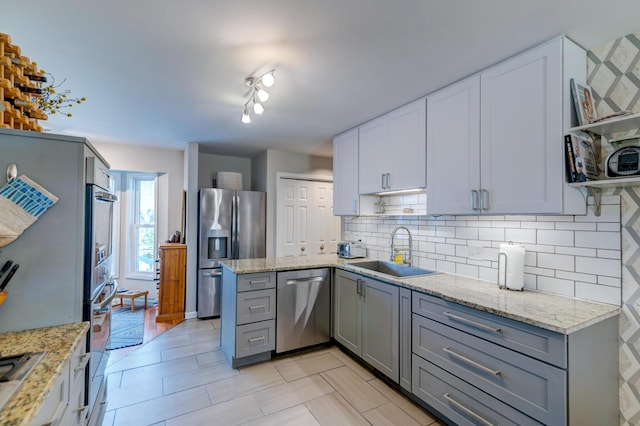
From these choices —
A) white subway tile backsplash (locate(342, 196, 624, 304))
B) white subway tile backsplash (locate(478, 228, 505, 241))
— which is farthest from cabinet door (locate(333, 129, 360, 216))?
white subway tile backsplash (locate(478, 228, 505, 241))

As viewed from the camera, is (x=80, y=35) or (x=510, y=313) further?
(x=80, y=35)

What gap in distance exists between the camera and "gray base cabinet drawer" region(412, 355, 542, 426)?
1.58 metres

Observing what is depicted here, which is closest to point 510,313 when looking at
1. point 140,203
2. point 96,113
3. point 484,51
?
point 484,51

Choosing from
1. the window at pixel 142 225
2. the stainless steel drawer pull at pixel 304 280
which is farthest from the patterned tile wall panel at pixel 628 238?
the window at pixel 142 225

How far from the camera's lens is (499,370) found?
1.61 meters

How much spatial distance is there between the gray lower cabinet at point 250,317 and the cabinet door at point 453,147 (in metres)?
1.67

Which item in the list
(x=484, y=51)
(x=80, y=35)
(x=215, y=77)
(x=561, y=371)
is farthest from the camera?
(x=215, y=77)

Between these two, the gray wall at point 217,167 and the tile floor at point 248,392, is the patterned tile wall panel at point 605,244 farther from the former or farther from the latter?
the gray wall at point 217,167

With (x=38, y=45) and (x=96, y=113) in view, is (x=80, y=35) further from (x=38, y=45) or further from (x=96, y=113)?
(x=96, y=113)

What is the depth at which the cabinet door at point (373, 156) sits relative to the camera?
2.95 metres

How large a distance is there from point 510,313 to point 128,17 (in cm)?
253

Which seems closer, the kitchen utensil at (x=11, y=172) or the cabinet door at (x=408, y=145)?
the kitchen utensil at (x=11, y=172)

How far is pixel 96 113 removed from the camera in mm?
2982

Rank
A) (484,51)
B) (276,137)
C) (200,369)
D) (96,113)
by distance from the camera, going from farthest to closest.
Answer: (276,137)
(96,113)
(200,369)
(484,51)
